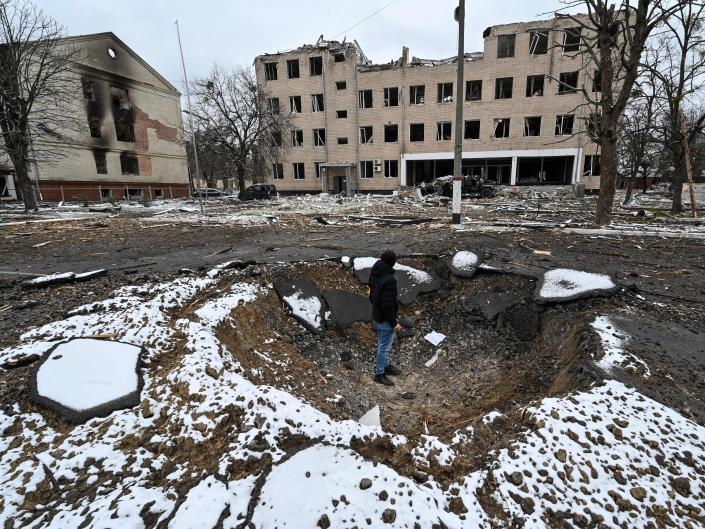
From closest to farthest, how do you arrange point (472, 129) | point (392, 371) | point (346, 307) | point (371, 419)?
point (371, 419), point (392, 371), point (346, 307), point (472, 129)

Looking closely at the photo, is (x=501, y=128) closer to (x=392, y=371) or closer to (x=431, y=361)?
(x=431, y=361)

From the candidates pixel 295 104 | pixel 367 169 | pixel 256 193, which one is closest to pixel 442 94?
pixel 367 169

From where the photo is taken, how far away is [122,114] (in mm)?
28125

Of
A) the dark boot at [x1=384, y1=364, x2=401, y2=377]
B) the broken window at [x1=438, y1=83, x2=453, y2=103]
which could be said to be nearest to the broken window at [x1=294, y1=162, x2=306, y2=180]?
the broken window at [x1=438, y1=83, x2=453, y2=103]

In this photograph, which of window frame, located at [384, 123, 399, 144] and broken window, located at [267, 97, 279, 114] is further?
broken window, located at [267, 97, 279, 114]

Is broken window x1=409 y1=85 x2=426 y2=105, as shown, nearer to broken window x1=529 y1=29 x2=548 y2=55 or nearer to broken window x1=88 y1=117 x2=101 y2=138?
broken window x1=529 y1=29 x2=548 y2=55

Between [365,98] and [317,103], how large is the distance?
4699mm

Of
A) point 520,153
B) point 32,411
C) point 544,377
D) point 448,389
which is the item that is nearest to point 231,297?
point 32,411

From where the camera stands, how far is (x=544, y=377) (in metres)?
3.64

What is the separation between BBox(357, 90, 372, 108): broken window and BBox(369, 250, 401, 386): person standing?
30.9 meters

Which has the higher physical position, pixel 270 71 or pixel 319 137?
pixel 270 71

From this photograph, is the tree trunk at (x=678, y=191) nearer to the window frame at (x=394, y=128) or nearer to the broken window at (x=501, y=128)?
the broken window at (x=501, y=128)

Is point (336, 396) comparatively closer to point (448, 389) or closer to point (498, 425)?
point (448, 389)

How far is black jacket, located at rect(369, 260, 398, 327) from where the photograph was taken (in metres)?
4.07
